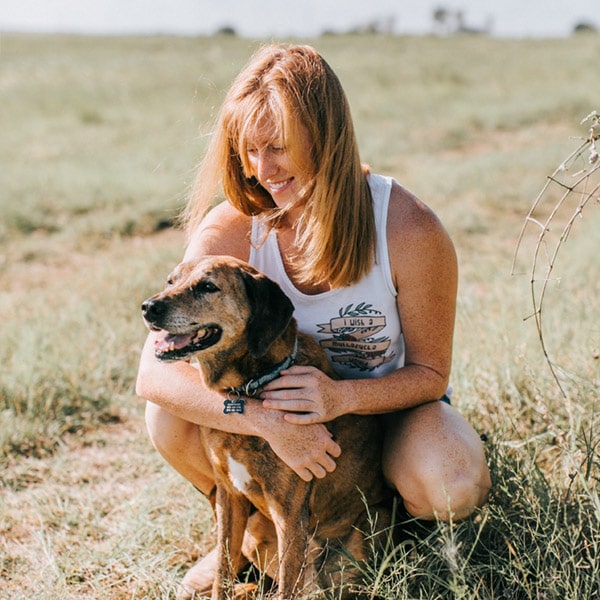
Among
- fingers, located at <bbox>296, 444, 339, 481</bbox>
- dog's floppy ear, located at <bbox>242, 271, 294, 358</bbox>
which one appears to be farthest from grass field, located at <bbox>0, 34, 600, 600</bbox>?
dog's floppy ear, located at <bbox>242, 271, 294, 358</bbox>

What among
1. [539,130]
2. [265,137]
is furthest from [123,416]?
[539,130]

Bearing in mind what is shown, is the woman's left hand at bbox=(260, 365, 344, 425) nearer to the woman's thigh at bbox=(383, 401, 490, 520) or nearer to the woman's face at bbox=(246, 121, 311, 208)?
the woman's thigh at bbox=(383, 401, 490, 520)

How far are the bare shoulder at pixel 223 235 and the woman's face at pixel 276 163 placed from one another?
22 centimetres

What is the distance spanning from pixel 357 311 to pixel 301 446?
0.57 metres

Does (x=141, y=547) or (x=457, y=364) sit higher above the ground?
(x=457, y=364)

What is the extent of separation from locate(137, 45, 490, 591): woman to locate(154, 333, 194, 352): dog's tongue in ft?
0.56

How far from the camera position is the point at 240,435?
2.52 meters

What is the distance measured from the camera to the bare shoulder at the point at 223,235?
2.86m

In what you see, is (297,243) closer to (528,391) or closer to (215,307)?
(215,307)

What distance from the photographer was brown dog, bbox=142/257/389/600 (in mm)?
2461

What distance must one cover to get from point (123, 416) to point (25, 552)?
1200 mm

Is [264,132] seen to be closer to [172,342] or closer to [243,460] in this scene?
[172,342]

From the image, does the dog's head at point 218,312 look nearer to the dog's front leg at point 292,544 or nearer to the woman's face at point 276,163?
the woman's face at point 276,163

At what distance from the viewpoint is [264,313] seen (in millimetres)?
2469
